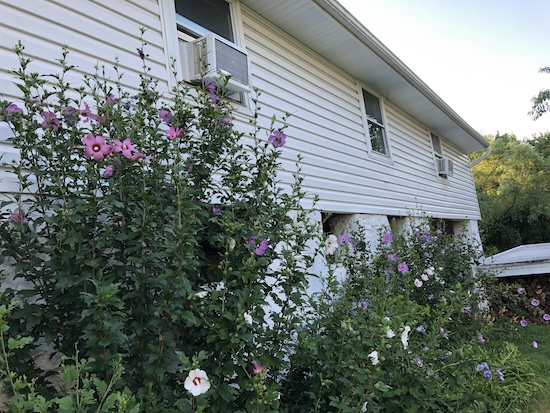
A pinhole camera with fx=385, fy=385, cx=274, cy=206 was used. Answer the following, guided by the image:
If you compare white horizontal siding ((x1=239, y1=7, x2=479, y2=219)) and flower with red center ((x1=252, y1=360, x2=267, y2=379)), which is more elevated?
white horizontal siding ((x1=239, y1=7, x2=479, y2=219))

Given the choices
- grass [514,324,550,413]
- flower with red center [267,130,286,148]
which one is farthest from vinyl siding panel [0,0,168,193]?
grass [514,324,550,413]

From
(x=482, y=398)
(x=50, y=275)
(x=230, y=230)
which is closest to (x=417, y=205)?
(x=482, y=398)

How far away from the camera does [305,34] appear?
5.16m

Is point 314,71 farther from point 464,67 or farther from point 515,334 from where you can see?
point 464,67

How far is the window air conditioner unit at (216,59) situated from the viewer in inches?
140

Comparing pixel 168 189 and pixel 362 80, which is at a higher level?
pixel 362 80

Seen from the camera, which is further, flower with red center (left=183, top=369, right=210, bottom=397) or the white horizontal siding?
the white horizontal siding

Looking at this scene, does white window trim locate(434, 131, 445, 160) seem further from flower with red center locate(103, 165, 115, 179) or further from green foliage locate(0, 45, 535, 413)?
flower with red center locate(103, 165, 115, 179)

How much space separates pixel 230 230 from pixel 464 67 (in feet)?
64.1

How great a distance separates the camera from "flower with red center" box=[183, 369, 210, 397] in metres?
1.50

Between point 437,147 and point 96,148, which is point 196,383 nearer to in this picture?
point 96,148

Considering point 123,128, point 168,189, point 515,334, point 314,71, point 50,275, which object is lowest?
point 515,334

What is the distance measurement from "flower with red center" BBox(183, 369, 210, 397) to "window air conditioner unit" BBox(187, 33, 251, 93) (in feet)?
8.50

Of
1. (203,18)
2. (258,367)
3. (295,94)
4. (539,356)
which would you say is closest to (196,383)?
(258,367)
